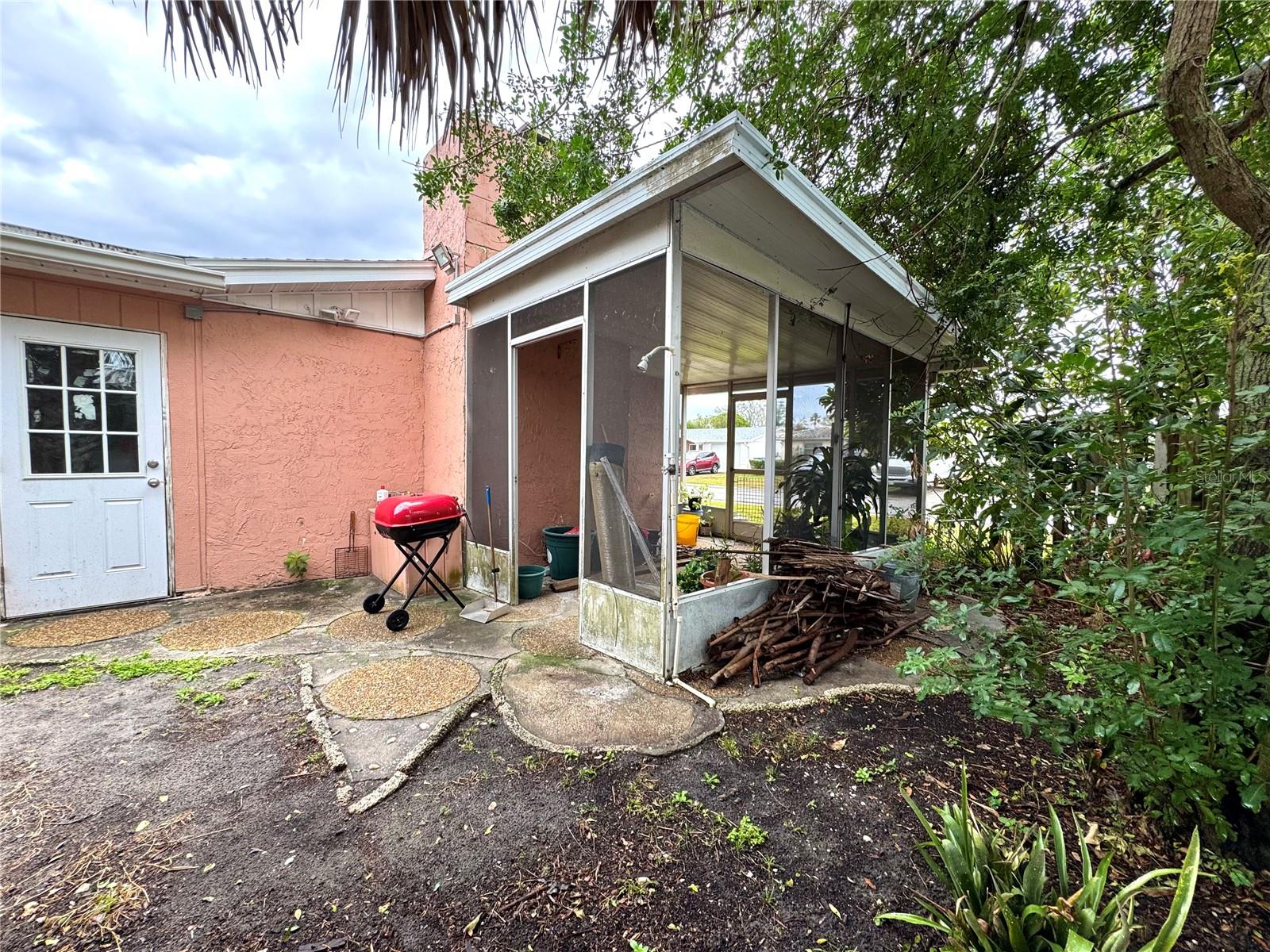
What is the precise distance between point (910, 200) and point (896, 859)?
13.8 feet

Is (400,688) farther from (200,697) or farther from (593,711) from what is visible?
(593,711)

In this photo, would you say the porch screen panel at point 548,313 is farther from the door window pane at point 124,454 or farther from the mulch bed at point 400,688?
the door window pane at point 124,454

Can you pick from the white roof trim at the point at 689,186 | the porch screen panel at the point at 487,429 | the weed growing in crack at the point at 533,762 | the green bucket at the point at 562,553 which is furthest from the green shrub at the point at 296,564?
the weed growing in crack at the point at 533,762

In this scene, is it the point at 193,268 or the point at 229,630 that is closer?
the point at 229,630

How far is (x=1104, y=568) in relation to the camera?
1410 mm

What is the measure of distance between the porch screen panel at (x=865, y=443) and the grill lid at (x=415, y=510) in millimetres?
3611

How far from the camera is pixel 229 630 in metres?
3.51

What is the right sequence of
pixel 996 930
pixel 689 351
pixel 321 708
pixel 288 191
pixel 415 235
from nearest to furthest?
pixel 996 930 → pixel 321 708 → pixel 288 191 → pixel 689 351 → pixel 415 235

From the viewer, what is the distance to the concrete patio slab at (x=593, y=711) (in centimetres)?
221

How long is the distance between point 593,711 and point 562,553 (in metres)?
2.55

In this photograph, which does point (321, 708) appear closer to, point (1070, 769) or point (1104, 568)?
point (1104, 568)

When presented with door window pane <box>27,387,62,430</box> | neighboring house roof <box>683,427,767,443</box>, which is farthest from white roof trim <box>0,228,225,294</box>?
neighboring house roof <box>683,427,767,443</box>

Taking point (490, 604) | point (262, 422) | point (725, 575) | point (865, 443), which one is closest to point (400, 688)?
point (490, 604)

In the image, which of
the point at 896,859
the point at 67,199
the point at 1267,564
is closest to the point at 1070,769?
the point at 896,859
